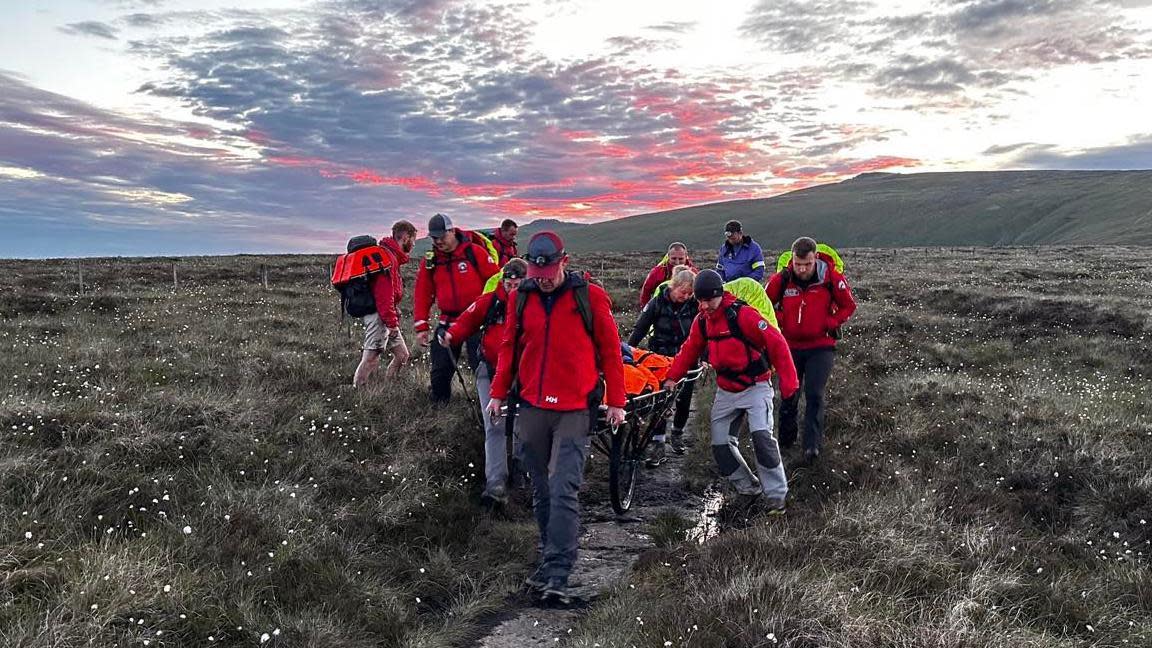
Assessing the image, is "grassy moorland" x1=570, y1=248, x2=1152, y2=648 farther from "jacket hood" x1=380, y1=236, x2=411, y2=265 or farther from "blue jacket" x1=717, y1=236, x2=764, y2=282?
"jacket hood" x1=380, y1=236, x2=411, y2=265

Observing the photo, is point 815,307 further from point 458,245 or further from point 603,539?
point 458,245

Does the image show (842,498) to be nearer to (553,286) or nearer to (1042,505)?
(1042,505)

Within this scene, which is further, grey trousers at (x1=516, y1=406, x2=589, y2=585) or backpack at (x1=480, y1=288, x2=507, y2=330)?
backpack at (x1=480, y1=288, x2=507, y2=330)

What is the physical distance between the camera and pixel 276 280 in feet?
108

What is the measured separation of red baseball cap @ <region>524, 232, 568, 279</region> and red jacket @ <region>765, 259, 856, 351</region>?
3861 mm

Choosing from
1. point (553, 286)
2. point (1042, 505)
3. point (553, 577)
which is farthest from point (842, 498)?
point (553, 286)

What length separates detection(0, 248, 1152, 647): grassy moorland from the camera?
4.77m

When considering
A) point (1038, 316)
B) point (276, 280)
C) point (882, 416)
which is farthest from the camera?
point (276, 280)

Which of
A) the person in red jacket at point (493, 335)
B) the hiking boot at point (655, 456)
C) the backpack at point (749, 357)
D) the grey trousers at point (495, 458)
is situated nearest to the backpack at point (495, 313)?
the person in red jacket at point (493, 335)

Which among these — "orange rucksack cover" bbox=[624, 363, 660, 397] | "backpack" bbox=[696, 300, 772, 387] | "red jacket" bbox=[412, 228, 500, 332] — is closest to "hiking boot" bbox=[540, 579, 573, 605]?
"orange rucksack cover" bbox=[624, 363, 660, 397]

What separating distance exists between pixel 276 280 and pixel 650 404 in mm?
29084

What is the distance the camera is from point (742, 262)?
11891 millimetres

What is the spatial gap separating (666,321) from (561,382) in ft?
14.8

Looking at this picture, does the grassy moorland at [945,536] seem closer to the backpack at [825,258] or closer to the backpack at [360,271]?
the backpack at [825,258]
